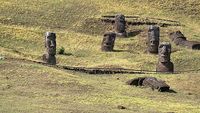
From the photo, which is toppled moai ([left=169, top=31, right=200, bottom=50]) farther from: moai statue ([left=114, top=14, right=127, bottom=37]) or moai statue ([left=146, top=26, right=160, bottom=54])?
moai statue ([left=114, top=14, right=127, bottom=37])

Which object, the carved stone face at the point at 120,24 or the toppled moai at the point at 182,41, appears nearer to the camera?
the toppled moai at the point at 182,41

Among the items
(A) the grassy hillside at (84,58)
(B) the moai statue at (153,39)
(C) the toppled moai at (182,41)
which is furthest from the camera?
(C) the toppled moai at (182,41)

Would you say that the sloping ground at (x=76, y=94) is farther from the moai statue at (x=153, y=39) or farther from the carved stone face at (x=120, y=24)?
the carved stone face at (x=120, y=24)

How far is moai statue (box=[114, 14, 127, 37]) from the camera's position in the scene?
50.7m

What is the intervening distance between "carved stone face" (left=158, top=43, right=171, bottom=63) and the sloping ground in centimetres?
654

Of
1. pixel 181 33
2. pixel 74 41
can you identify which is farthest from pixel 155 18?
pixel 74 41

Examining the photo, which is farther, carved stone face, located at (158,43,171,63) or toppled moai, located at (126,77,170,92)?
carved stone face, located at (158,43,171,63)

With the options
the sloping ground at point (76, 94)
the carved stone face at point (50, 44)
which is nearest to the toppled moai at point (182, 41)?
the carved stone face at point (50, 44)

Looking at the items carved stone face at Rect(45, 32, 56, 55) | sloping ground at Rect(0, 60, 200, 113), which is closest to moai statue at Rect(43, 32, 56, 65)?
carved stone face at Rect(45, 32, 56, 55)

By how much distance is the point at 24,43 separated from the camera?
4678 centimetres

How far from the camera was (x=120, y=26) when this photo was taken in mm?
50875

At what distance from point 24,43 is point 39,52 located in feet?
6.82

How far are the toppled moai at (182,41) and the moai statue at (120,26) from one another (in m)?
3.83

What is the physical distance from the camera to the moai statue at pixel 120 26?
50719 mm
